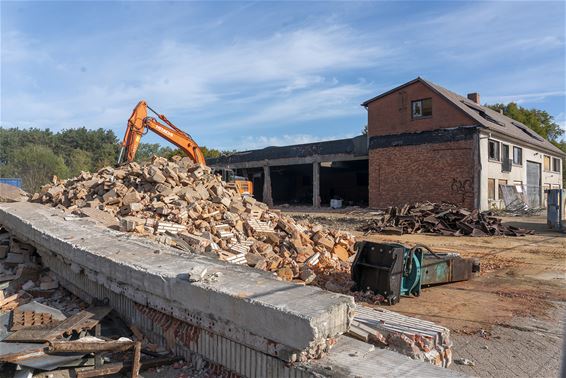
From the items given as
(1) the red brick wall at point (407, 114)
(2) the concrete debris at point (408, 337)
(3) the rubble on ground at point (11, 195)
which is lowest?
(2) the concrete debris at point (408, 337)

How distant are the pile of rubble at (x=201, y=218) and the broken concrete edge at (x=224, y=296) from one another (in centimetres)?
168

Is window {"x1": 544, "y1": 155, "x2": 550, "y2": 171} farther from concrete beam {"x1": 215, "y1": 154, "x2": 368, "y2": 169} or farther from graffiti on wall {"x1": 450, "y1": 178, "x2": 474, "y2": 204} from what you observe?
concrete beam {"x1": 215, "y1": 154, "x2": 368, "y2": 169}

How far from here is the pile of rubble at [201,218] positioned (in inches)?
321

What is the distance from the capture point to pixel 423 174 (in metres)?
26.4

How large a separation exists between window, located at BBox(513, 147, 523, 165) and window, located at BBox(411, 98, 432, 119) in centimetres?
742

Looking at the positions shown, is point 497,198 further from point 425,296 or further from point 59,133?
point 59,133

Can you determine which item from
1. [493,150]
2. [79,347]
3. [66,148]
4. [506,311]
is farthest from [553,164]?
[66,148]

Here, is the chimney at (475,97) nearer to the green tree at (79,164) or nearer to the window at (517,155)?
the window at (517,155)

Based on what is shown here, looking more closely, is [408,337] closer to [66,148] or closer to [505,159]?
[505,159]

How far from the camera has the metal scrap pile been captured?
16422 mm

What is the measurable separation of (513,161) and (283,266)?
2608 centimetres

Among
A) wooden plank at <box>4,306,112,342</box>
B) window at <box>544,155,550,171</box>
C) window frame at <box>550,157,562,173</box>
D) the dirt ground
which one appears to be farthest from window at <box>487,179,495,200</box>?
wooden plank at <box>4,306,112,342</box>

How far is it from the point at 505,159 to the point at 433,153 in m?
5.18

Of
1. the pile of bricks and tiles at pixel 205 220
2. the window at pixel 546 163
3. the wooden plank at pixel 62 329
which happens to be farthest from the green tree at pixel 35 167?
the window at pixel 546 163
